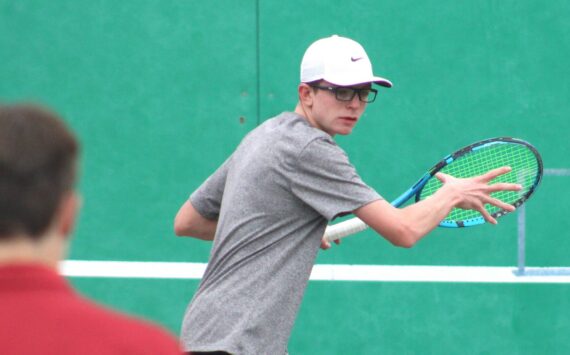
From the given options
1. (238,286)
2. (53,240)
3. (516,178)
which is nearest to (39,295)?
(53,240)

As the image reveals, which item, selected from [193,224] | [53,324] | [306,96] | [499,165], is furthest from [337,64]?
[53,324]

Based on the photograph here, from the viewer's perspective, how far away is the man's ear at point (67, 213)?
4.91 feet

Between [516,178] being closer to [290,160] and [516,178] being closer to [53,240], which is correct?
[290,160]

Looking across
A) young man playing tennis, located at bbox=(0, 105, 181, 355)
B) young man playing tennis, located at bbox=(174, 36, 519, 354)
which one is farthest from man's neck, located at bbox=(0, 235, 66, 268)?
young man playing tennis, located at bbox=(174, 36, 519, 354)

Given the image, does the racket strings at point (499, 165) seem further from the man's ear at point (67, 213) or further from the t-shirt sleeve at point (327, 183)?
the man's ear at point (67, 213)

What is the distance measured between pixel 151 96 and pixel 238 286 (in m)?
2.61

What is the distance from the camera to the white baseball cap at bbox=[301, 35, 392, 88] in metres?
3.42

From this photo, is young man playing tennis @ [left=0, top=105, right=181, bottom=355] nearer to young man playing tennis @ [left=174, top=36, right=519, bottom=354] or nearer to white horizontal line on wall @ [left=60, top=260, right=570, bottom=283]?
young man playing tennis @ [left=174, top=36, right=519, bottom=354]

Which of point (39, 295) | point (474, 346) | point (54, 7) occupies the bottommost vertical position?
point (474, 346)

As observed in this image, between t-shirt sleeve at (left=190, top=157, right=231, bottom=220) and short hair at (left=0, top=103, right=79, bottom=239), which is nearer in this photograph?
short hair at (left=0, top=103, right=79, bottom=239)

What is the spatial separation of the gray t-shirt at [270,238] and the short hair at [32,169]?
1676mm

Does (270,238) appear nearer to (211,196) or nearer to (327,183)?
(327,183)

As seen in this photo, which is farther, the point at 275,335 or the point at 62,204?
the point at 275,335

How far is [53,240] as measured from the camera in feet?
4.90
